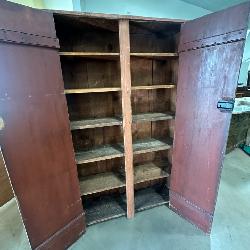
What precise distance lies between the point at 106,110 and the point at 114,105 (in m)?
0.11

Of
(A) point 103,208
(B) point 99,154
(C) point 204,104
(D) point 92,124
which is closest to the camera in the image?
(C) point 204,104

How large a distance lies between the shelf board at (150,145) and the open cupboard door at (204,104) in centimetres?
14

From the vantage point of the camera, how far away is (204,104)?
1548 millimetres

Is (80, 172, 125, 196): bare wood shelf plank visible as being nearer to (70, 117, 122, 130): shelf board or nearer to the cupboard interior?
the cupboard interior

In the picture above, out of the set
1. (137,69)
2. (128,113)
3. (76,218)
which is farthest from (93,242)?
(137,69)

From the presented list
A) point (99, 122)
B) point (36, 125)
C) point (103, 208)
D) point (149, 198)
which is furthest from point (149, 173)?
point (36, 125)

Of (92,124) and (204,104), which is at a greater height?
(204,104)

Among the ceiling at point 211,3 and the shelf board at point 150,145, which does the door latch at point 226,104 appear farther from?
the ceiling at point 211,3

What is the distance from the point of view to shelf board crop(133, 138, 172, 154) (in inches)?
74.1

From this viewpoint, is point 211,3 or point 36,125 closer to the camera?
point 36,125

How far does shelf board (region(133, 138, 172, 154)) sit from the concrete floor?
758 millimetres

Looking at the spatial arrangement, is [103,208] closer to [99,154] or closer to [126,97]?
[99,154]

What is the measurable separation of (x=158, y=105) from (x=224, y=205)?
4.72ft

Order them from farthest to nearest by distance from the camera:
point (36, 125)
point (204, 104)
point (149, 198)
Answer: point (149, 198) → point (204, 104) → point (36, 125)
